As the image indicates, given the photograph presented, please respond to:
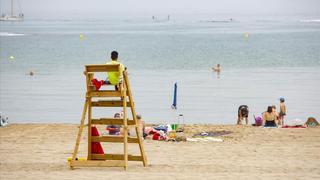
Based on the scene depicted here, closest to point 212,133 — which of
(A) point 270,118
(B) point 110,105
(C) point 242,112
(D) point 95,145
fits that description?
(A) point 270,118

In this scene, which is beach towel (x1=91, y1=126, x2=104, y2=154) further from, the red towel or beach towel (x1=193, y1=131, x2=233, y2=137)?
beach towel (x1=193, y1=131, x2=233, y2=137)

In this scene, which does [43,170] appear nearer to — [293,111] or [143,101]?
[293,111]

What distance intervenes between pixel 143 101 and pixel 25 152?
17.2m

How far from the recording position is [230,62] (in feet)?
208

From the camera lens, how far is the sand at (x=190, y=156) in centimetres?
1227

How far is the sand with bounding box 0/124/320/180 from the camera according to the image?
1227 cm

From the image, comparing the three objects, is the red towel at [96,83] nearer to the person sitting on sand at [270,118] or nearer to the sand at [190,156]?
the sand at [190,156]

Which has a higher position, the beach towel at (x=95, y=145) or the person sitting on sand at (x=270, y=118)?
the person sitting on sand at (x=270, y=118)

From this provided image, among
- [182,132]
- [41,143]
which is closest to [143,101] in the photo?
[182,132]

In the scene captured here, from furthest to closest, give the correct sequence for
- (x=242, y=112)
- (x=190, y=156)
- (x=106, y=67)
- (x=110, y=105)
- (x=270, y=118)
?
(x=242, y=112) < (x=270, y=118) < (x=190, y=156) < (x=110, y=105) < (x=106, y=67)

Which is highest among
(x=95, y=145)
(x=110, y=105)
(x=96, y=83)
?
(x=96, y=83)

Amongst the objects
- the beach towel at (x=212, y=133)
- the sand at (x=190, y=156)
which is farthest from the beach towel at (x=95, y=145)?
the beach towel at (x=212, y=133)

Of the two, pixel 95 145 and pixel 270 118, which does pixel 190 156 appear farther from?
pixel 270 118

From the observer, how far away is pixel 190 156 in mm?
14852
